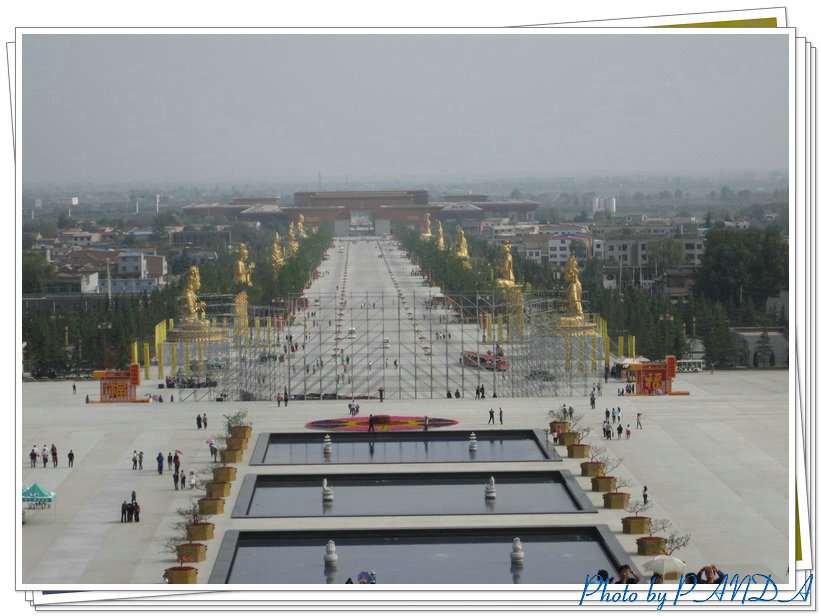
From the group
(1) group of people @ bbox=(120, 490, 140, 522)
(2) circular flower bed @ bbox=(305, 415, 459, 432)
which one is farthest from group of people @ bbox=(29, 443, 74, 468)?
(2) circular flower bed @ bbox=(305, 415, 459, 432)

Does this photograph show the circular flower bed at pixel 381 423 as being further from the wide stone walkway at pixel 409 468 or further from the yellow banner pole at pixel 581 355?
the yellow banner pole at pixel 581 355

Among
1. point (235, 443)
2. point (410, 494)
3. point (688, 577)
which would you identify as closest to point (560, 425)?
point (410, 494)

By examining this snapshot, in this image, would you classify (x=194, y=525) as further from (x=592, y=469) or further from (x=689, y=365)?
(x=689, y=365)

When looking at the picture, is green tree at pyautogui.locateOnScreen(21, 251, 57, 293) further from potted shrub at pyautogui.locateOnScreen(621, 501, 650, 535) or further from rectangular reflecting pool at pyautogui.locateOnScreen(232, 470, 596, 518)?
potted shrub at pyautogui.locateOnScreen(621, 501, 650, 535)
